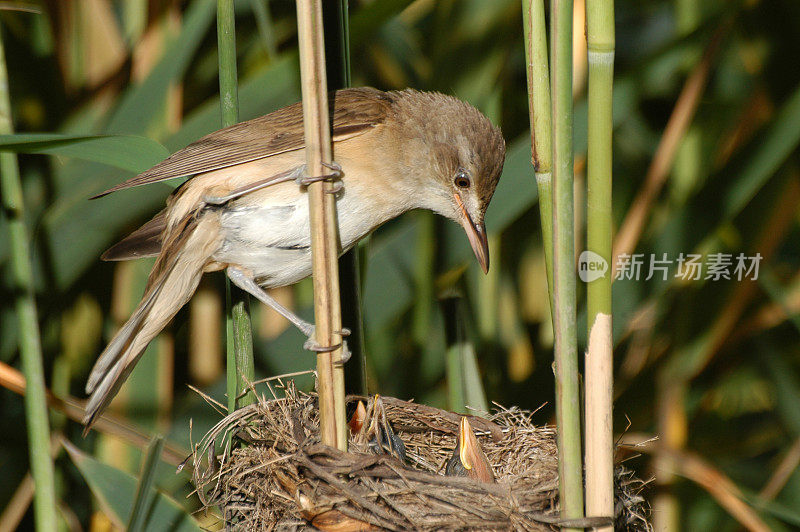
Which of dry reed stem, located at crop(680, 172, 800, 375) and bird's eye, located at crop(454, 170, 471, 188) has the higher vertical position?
bird's eye, located at crop(454, 170, 471, 188)

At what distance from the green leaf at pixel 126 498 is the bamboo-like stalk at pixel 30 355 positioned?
65 millimetres

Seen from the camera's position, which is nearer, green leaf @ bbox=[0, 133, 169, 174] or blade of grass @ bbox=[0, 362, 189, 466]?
green leaf @ bbox=[0, 133, 169, 174]

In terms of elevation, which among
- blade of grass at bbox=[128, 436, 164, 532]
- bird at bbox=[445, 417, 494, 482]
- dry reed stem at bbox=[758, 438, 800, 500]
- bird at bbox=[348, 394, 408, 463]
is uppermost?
blade of grass at bbox=[128, 436, 164, 532]

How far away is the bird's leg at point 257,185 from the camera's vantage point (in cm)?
179

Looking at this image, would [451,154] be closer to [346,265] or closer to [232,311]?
[346,265]

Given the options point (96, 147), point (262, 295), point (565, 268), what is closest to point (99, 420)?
point (262, 295)

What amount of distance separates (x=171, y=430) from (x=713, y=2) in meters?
2.01

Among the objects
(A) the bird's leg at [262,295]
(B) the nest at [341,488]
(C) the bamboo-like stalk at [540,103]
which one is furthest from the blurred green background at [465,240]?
(C) the bamboo-like stalk at [540,103]

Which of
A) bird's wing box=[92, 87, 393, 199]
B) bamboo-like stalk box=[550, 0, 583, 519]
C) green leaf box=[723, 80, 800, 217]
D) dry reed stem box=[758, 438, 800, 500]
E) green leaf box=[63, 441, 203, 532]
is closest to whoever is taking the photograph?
bamboo-like stalk box=[550, 0, 583, 519]

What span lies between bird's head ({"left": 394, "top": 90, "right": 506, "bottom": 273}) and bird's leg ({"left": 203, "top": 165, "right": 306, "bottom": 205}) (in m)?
0.36

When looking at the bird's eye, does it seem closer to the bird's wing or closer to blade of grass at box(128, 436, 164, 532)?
the bird's wing

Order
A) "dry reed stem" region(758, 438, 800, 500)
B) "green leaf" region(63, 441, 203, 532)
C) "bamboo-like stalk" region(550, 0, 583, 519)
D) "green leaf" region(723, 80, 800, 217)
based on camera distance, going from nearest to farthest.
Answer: "bamboo-like stalk" region(550, 0, 583, 519), "green leaf" region(63, 441, 203, 532), "green leaf" region(723, 80, 800, 217), "dry reed stem" region(758, 438, 800, 500)

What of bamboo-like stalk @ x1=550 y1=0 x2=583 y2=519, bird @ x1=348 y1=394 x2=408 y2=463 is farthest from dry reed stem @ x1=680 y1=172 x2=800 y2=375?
bamboo-like stalk @ x1=550 y1=0 x2=583 y2=519

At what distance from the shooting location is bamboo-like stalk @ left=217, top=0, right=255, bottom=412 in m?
1.44
